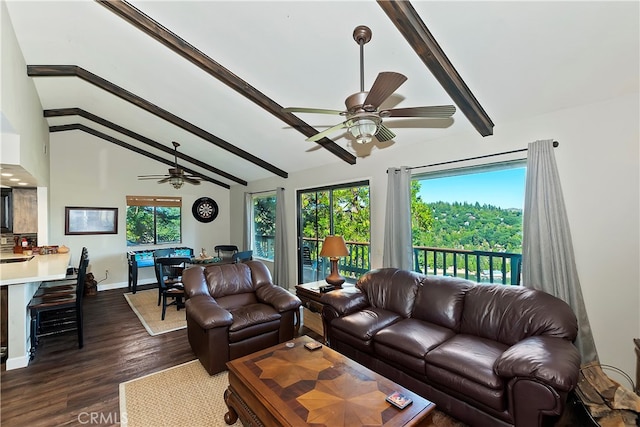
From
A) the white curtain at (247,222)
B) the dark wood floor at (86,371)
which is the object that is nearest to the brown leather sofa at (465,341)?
the dark wood floor at (86,371)

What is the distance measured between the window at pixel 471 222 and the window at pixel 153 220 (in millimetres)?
6141

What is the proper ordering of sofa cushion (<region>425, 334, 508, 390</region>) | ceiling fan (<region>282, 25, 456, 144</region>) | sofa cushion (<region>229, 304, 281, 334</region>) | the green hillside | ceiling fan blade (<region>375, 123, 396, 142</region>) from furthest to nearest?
the green hillside < sofa cushion (<region>229, 304, 281, 334</region>) < ceiling fan blade (<region>375, 123, 396, 142</region>) < sofa cushion (<region>425, 334, 508, 390</region>) < ceiling fan (<region>282, 25, 456, 144</region>)

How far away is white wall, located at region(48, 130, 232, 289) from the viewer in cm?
614

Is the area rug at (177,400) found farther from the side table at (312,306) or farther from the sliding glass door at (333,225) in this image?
the sliding glass door at (333,225)

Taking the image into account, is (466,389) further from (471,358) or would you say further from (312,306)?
(312,306)

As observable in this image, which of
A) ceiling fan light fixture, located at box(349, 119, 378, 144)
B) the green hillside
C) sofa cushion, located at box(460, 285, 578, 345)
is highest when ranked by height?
ceiling fan light fixture, located at box(349, 119, 378, 144)

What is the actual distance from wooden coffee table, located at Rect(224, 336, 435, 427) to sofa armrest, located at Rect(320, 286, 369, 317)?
87 centimetres

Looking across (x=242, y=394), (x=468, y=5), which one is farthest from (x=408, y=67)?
(x=242, y=394)

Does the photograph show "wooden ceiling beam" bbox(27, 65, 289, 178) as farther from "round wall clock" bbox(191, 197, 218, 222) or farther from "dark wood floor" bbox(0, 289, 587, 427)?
"dark wood floor" bbox(0, 289, 587, 427)

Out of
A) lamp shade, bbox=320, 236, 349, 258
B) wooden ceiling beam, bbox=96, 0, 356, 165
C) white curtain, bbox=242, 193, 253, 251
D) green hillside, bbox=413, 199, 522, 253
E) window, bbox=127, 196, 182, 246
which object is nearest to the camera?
wooden ceiling beam, bbox=96, 0, 356, 165

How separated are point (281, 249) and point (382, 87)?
15.7ft

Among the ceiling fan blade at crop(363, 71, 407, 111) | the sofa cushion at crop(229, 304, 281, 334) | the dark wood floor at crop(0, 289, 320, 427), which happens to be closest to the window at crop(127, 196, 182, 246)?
the dark wood floor at crop(0, 289, 320, 427)

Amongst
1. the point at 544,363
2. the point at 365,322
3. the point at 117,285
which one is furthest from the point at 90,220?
the point at 544,363

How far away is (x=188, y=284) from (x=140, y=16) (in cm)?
280
